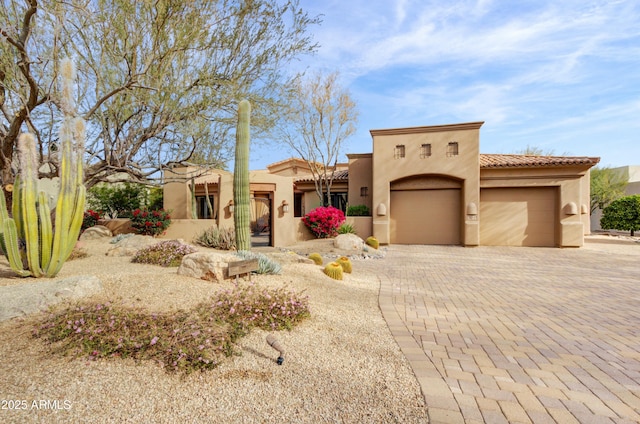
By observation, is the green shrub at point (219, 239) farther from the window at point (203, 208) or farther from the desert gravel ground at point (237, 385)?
the window at point (203, 208)

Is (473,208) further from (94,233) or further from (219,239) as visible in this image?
(94,233)

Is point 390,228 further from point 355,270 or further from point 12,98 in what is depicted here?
point 12,98

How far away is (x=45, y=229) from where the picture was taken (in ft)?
17.4

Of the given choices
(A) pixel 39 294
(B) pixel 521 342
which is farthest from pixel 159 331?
(B) pixel 521 342

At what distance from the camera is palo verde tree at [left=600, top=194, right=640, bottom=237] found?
63.1 ft

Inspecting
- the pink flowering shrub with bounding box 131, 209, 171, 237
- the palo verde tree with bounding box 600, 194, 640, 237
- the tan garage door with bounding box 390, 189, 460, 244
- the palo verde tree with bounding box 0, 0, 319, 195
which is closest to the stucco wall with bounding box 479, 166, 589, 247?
the tan garage door with bounding box 390, 189, 460, 244

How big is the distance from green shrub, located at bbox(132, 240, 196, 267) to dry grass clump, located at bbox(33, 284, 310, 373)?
3758 mm

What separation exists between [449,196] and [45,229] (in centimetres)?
1559

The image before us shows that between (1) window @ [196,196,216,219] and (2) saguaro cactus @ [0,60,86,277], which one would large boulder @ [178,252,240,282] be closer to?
(2) saguaro cactus @ [0,60,86,277]

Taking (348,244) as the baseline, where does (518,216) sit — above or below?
above

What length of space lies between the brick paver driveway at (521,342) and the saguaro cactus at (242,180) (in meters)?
3.50

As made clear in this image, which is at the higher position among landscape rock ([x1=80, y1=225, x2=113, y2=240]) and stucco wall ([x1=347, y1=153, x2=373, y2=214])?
stucco wall ([x1=347, y1=153, x2=373, y2=214])

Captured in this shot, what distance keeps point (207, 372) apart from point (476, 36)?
9.47 meters

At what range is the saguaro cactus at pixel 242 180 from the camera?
750cm
